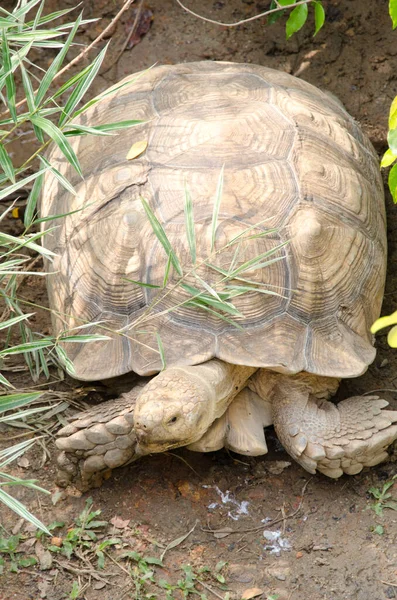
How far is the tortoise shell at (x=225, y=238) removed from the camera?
365 centimetres

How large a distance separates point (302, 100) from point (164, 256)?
1.28 metres

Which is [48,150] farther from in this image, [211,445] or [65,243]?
[211,445]

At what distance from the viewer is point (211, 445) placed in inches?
147

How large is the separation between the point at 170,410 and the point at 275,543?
80cm

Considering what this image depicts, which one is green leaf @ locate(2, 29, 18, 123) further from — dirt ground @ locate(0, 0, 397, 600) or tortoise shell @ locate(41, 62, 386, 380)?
dirt ground @ locate(0, 0, 397, 600)

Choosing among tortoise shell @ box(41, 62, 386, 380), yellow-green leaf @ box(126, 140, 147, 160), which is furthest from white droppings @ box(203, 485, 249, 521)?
yellow-green leaf @ box(126, 140, 147, 160)

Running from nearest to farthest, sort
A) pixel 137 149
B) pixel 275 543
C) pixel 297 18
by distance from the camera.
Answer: pixel 275 543 < pixel 137 149 < pixel 297 18

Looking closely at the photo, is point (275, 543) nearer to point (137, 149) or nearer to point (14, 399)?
point (14, 399)

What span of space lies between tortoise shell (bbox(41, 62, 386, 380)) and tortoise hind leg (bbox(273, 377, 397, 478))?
253 millimetres

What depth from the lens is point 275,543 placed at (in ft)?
11.9

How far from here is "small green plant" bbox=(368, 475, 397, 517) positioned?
144 inches

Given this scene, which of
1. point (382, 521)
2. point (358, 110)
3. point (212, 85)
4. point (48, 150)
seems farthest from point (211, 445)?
point (358, 110)

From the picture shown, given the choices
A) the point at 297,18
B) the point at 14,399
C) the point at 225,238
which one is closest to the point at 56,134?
the point at 225,238

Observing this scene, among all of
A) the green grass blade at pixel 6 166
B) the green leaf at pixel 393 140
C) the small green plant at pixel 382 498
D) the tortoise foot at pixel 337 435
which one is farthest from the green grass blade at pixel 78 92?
the small green plant at pixel 382 498
